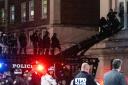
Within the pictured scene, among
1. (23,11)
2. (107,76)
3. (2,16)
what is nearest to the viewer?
(107,76)

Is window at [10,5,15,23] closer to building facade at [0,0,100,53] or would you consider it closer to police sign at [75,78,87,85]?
building facade at [0,0,100,53]

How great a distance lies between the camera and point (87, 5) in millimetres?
45688

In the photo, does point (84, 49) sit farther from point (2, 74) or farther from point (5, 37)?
point (2, 74)

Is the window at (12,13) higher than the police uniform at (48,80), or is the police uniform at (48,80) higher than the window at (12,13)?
the window at (12,13)

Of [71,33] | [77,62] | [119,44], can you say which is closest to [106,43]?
[119,44]

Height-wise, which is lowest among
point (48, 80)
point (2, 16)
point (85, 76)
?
point (48, 80)

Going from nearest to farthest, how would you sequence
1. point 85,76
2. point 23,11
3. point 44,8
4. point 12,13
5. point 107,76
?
point 107,76 < point 85,76 < point 44,8 < point 23,11 < point 12,13

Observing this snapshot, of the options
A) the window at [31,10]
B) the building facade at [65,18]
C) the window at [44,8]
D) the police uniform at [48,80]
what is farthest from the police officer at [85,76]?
the window at [31,10]

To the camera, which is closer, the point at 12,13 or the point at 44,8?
the point at 44,8

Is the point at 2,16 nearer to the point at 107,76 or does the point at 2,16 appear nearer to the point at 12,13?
the point at 12,13

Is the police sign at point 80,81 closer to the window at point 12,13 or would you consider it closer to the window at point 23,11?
the window at point 23,11

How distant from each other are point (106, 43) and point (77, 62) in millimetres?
5937

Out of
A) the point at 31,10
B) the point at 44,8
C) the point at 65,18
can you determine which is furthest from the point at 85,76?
the point at 31,10

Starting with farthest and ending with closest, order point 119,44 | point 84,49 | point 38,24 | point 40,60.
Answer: point 38,24
point 84,49
point 119,44
point 40,60
